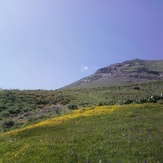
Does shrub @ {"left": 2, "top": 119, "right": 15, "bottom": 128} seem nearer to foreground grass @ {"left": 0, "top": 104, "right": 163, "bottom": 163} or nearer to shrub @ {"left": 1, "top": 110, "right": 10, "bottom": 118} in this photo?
shrub @ {"left": 1, "top": 110, "right": 10, "bottom": 118}

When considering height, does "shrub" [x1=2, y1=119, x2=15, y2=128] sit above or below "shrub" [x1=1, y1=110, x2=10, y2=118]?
below

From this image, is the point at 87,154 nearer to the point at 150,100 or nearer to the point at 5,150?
the point at 5,150

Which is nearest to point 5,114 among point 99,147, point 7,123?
point 7,123

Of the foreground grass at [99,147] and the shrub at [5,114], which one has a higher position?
the shrub at [5,114]

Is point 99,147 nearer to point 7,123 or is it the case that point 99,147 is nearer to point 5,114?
point 7,123

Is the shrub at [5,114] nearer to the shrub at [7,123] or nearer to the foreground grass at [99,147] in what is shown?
the shrub at [7,123]

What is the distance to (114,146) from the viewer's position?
988cm

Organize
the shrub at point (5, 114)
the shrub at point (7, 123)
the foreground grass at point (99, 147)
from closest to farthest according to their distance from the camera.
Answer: the foreground grass at point (99, 147) → the shrub at point (7, 123) → the shrub at point (5, 114)

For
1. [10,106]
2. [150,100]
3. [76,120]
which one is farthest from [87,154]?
[10,106]

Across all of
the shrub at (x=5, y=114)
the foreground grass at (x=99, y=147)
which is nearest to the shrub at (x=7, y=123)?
the shrub at (x=5, y=114)

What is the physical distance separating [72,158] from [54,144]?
2099 millimetres

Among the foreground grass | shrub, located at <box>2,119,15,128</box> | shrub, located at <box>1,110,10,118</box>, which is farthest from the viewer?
shrub, located at <box>1,110,10,118</box>

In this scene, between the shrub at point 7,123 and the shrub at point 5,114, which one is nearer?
the shrub at point 7,123

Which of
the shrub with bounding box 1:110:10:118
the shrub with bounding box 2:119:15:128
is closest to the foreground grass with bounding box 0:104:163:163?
the shrub with bounding box 2:119:15:128
